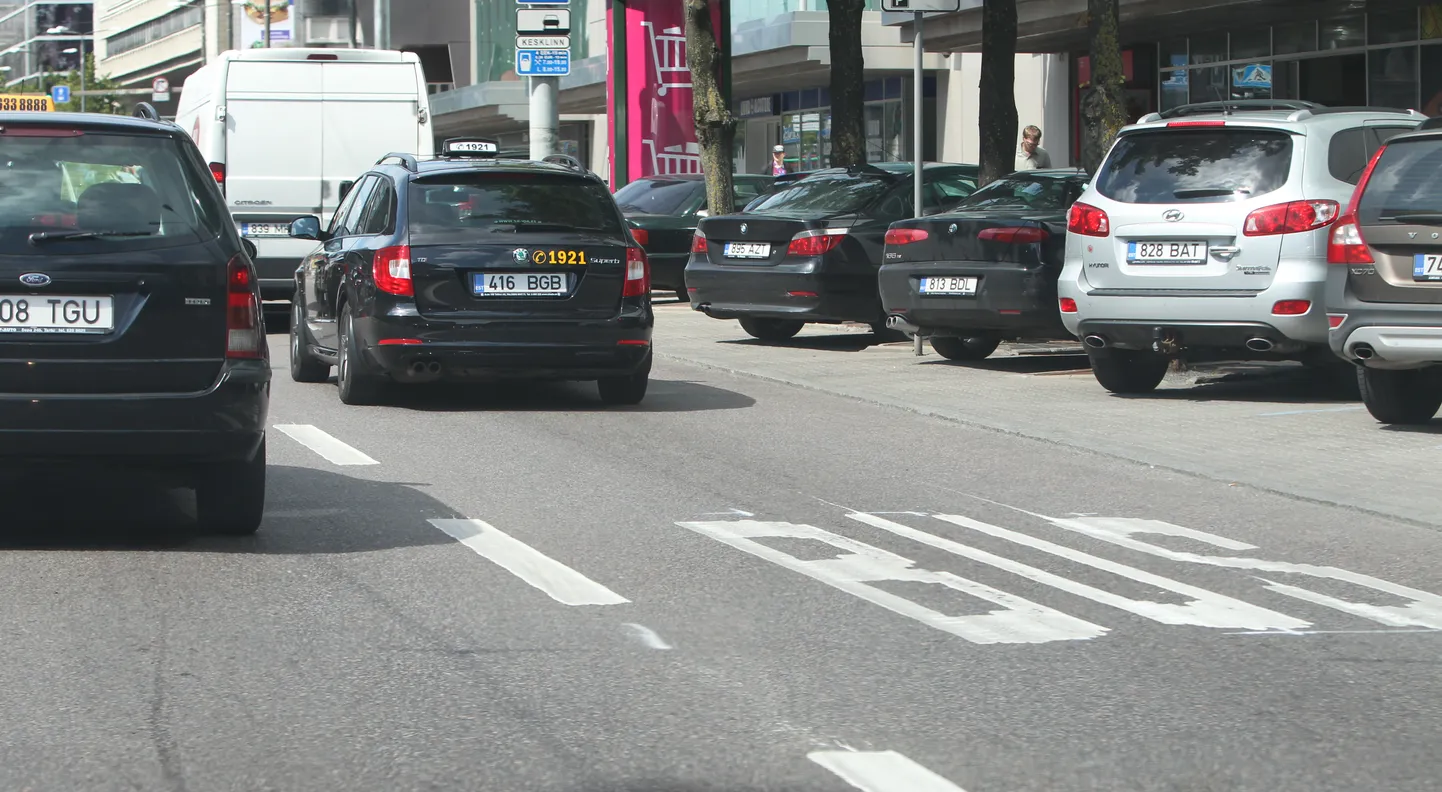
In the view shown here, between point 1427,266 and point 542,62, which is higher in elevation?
point 542,62

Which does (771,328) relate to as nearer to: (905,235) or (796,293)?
(796,293)

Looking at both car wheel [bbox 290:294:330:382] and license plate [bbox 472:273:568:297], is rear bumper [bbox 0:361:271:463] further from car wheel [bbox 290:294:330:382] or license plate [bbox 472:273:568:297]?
car wheel [bbox 290:294:330:382]

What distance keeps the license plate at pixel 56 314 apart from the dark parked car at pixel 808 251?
33.3 feet

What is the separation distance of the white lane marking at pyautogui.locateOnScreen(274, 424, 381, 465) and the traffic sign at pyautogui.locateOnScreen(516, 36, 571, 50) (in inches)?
477

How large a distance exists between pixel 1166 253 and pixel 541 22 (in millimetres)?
12345

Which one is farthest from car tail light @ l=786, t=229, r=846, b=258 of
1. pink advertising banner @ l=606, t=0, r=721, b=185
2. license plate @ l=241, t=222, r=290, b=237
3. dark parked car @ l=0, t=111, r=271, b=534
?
pink advertising banner @ l=606, t=0, r=721, b=185

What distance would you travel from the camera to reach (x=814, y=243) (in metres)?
17.0

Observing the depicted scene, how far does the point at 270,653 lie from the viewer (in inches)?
231

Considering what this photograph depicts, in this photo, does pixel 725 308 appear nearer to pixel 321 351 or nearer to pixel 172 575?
pixel 321 351

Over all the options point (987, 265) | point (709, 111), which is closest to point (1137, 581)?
point (987, 265)

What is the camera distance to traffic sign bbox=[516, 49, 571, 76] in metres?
23.3

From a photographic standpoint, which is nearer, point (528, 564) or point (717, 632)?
point (717, 632)

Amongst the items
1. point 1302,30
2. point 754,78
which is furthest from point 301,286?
point 754,78

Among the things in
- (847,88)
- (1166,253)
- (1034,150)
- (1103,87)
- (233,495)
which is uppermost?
(847,88)
